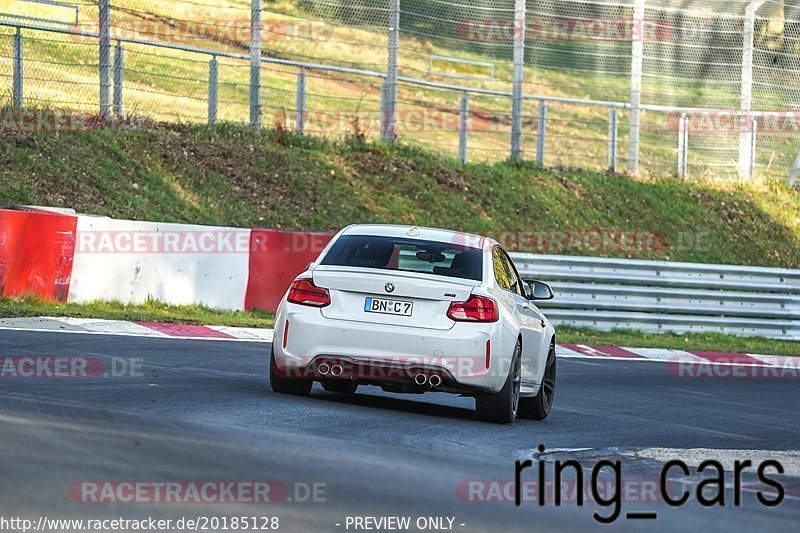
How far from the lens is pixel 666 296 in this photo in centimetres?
2258

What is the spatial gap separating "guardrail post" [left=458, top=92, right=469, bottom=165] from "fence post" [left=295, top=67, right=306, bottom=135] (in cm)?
320

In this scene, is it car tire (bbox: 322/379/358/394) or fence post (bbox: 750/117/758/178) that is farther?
fence post (bbox: 750/117/758/178)

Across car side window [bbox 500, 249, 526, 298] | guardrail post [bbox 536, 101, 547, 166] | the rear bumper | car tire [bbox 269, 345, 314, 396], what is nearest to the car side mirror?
car side window [bbox 500, 249, 526, 298]

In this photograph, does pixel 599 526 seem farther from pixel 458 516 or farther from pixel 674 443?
pixel 674 443

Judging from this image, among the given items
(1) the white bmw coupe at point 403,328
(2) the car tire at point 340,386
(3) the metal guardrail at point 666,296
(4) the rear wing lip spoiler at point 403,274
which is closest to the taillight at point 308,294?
(1) the white bmw coupe at point 403,328

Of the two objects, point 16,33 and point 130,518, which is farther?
point 16,33

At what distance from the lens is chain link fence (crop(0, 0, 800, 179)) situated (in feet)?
77.3

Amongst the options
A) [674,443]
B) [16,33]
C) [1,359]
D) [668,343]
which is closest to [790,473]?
[674,443]

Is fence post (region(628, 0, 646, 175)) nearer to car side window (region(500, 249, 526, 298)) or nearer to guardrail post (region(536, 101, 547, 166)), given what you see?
guardrail post (region(536, 101, 547, 166))

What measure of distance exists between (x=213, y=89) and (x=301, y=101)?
7.06ft

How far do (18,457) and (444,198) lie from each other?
20.4m

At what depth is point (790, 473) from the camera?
9.37 meters

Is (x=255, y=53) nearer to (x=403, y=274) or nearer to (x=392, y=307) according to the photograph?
(x=403, y=274)

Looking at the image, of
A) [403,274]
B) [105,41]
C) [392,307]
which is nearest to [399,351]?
[392,307]
